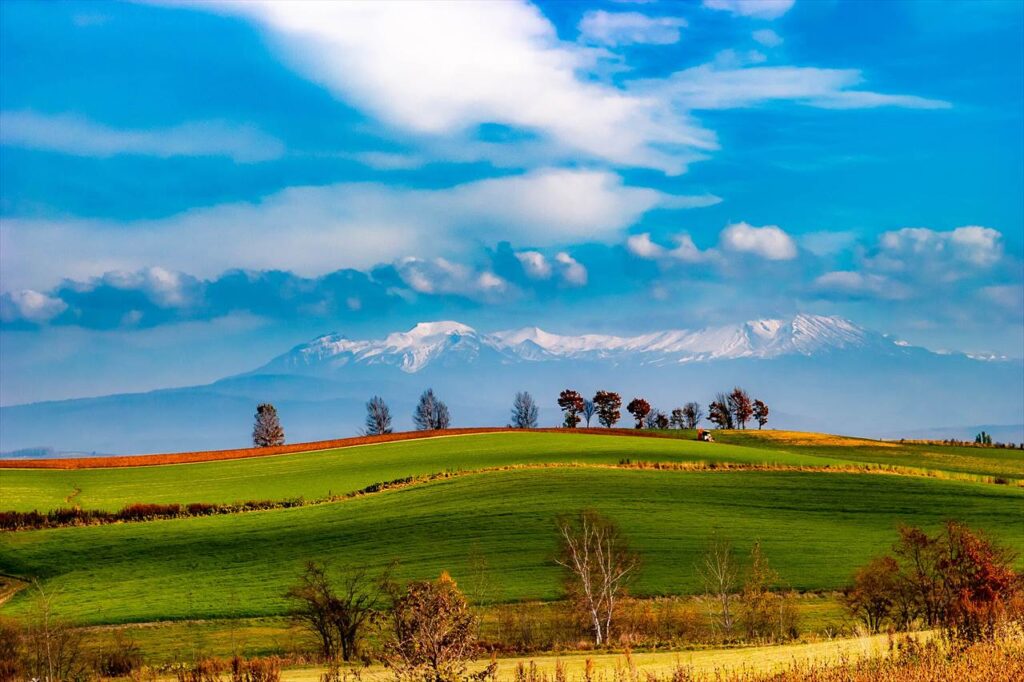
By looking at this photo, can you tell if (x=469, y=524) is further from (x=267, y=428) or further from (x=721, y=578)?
(x=267, y=428)

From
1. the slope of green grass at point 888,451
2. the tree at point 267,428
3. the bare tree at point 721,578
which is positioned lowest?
the bare tree at point 721,578

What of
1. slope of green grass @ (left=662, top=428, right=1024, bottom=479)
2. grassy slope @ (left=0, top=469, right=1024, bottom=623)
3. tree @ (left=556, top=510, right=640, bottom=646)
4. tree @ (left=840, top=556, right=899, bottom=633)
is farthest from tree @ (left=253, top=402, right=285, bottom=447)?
tree @ (left=840, top=556, right=899, bottom=633)

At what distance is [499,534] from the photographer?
65062 millimetres

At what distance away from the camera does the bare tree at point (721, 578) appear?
47.4 m

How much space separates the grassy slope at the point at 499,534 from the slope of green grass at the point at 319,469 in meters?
9.22

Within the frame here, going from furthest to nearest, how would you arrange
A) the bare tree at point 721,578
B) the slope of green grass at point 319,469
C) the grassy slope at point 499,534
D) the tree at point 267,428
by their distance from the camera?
1. the tree at point 267,428
2. the slope of green grass at point 319,469
3. the grassy slope at point 499,534
4. the bare tree at point 721,578

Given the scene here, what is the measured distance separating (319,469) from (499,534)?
39214mm

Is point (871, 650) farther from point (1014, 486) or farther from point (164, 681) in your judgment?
point (1014, 486)

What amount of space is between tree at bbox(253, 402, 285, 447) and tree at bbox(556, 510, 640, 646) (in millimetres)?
119485

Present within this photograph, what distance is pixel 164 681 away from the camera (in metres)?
31.4

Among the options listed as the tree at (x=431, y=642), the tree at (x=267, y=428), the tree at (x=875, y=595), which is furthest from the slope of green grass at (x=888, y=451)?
the tree at (x=431, y=642)

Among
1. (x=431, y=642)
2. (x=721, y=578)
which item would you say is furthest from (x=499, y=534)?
(x=431, y=642)

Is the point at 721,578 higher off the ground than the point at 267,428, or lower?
lower

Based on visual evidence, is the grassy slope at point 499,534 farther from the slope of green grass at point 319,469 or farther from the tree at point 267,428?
the tree at point 267,428
